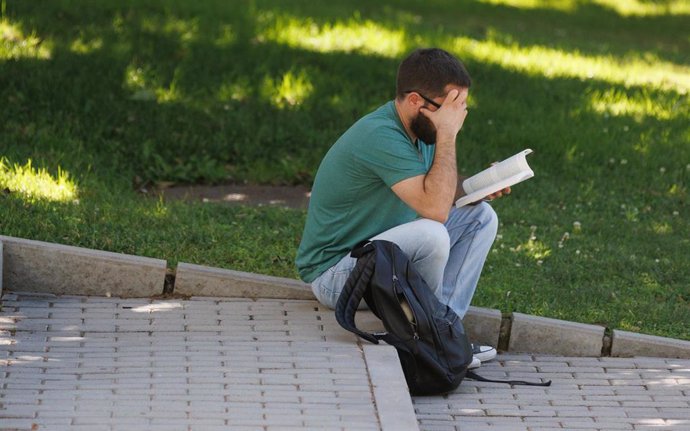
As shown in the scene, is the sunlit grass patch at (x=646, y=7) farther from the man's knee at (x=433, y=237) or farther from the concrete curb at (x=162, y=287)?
the man's knee at (x=433, y=237)

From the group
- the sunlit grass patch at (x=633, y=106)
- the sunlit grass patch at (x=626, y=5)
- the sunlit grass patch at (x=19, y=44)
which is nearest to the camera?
the sunlit grass patch at (x=19, y=44)

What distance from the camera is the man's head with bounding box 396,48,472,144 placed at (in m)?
5.56

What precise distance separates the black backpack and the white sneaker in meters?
0.46

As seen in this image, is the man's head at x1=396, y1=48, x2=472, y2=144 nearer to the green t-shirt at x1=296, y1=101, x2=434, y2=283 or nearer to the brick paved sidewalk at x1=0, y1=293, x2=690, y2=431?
the green t-shirt at x1=296, y1=101, x2=434, y2=283

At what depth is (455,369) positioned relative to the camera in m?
5.45

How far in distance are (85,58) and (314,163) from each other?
2520 millimetres

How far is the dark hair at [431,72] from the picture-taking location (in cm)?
555

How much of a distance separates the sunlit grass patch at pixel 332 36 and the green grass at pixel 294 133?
1.3 inches

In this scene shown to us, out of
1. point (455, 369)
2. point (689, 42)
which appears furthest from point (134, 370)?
point (689, 42)

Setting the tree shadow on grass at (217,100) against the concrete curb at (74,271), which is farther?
the tree shadow on grass at (217,100)

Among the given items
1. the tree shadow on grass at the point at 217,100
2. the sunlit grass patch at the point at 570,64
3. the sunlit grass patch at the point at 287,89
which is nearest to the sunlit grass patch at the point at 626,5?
the sunlit grass patch at the point at 570,64

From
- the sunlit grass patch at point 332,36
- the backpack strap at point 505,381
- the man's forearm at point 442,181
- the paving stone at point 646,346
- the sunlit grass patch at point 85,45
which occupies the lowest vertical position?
the sunlit grass patch at point 85,45

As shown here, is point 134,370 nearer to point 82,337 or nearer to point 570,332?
point 82,337

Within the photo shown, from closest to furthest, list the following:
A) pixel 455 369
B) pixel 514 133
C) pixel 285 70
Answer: pixel 455 369 < pixel 514 133 < pixel 285 70
